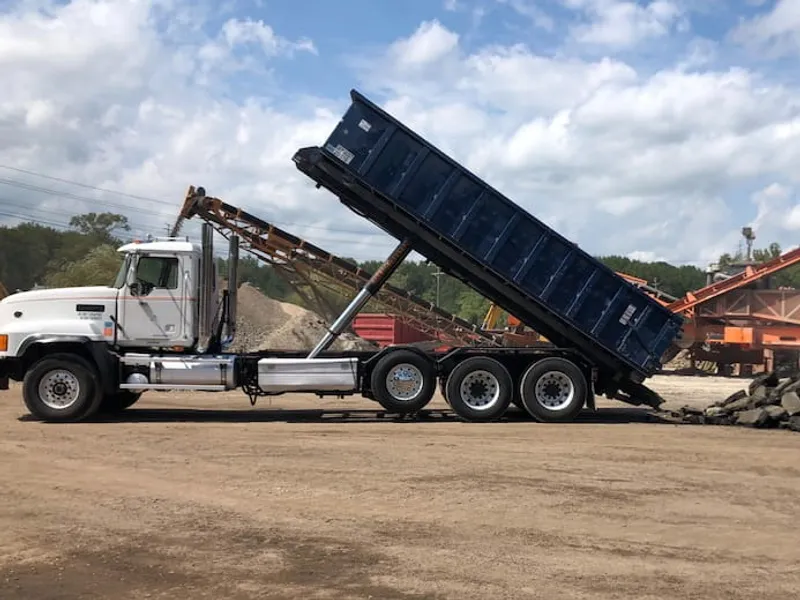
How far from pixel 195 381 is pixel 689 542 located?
28.9 ft

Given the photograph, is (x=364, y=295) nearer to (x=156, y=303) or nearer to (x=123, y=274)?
(x=156, y=303)

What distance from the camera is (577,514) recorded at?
23.1 ft

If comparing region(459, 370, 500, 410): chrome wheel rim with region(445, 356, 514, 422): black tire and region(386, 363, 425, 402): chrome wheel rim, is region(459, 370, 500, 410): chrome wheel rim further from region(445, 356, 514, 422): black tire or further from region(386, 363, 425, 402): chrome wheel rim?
region(386, 363, 425, 402): chrome wheel rim

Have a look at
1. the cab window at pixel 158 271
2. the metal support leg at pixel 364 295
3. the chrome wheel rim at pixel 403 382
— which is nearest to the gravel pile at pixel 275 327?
the metal support leg at pixel 364 295

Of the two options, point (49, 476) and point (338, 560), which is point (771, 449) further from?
point (49, 476)

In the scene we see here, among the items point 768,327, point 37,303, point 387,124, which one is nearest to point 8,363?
point 37,303

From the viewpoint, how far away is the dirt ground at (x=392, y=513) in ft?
17.1

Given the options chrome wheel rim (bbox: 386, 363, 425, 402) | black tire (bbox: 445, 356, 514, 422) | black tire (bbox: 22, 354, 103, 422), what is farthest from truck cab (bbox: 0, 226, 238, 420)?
black tire (bbox: 445, 356, 514, 422)

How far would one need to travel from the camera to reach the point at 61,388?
12367 mm

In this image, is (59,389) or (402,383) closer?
(59,389)

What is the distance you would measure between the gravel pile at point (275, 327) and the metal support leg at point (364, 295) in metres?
13.8

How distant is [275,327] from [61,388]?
2260cm

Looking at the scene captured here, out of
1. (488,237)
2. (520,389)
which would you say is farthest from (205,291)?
(520,389)

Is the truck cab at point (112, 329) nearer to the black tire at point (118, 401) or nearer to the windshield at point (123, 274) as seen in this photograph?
the windshield at point (123, 274)
